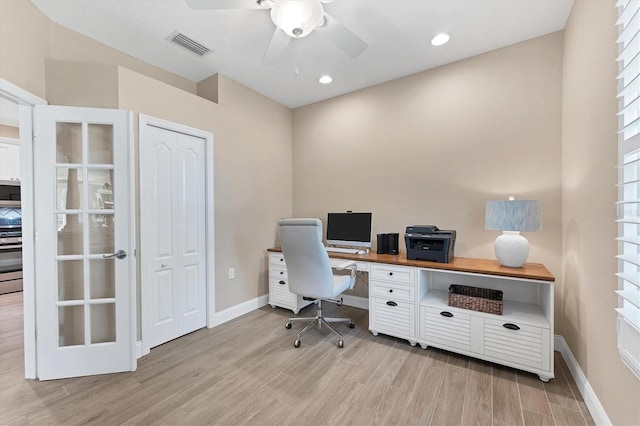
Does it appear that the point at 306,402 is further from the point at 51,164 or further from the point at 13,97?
the point at 13,97

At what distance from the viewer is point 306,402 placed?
1772mm

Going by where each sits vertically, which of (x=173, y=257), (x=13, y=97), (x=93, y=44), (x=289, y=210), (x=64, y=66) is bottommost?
(x=173, y=257)

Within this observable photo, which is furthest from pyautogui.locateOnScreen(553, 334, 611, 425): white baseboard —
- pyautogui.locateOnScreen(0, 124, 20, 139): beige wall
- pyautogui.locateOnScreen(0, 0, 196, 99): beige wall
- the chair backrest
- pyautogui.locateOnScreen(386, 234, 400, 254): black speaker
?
pyautogui.locateOnScreen(0, 124, 20, 139): beige wall

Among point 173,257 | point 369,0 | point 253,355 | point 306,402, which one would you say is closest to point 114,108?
point 173,257

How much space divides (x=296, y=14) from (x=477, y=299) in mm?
2544

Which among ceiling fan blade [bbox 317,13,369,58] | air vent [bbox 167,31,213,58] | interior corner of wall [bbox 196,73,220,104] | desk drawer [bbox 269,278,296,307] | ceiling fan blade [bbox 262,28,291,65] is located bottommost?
desk drawer [bbox 269,278,296,307]

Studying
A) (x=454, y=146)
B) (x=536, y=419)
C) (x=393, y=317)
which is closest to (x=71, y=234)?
(x=393, y=317)

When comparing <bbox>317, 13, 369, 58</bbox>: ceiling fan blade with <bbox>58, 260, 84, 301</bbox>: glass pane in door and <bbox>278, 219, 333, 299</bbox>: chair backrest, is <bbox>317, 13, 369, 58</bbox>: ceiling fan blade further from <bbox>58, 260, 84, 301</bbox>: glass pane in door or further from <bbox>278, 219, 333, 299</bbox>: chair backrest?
<bbox>58, 260, 84, 301</bbox>: glass pane in door

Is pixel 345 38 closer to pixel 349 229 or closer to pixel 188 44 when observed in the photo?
pixel 188 44

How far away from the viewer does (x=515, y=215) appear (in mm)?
2117

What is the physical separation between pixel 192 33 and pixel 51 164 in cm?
158

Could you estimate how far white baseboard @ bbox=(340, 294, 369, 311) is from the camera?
3.41m

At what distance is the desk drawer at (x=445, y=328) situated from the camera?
2.23m

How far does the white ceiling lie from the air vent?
0.05 metres
